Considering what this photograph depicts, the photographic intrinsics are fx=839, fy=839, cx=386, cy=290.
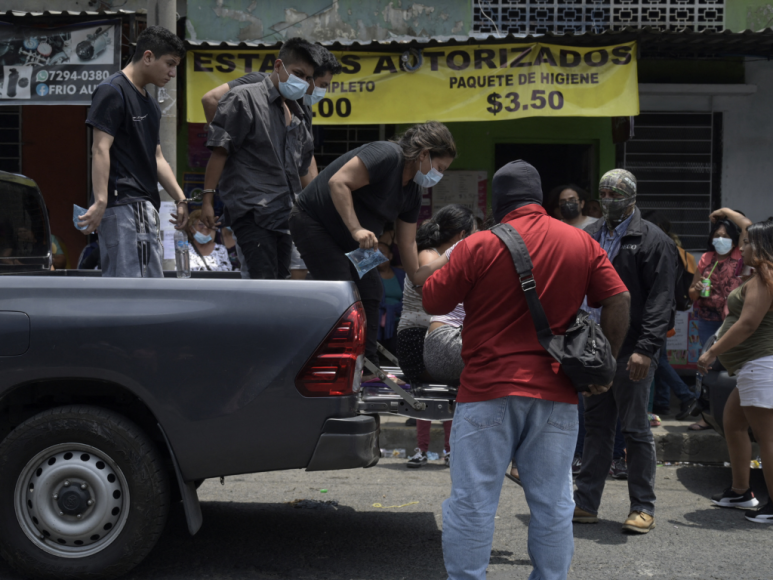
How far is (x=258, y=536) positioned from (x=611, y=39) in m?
5.75

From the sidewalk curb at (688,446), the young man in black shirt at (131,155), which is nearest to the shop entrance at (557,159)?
the sidewalk curb at (688,446)

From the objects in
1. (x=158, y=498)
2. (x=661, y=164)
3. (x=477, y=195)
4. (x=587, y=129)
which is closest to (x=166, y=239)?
(x=158, y=498)

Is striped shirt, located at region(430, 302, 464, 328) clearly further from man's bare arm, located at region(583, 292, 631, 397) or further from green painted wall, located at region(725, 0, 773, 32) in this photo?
green painted wall, located at region(725, 0, 773, 32)

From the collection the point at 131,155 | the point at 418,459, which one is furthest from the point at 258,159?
the point at 418,459

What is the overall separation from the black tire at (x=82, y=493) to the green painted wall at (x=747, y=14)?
839 centimetres

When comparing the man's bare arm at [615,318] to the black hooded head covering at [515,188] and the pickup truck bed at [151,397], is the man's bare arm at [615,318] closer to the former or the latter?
the black hooded head covering at [515,188]

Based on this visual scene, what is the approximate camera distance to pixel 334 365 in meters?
3.71

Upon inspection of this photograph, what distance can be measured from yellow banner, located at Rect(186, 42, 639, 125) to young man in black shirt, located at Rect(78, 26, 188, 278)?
3.30 meters

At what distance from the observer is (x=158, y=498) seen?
371cm

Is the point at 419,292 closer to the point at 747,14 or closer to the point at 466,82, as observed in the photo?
the point at 466,82

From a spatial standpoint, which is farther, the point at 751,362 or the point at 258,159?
the point at 751,362

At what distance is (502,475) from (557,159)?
7.88 m

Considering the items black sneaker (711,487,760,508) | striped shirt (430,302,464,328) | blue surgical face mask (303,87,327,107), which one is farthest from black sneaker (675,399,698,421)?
blue surgical face mask (303,87,327,107)

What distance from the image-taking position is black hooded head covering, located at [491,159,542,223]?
3.40 m
